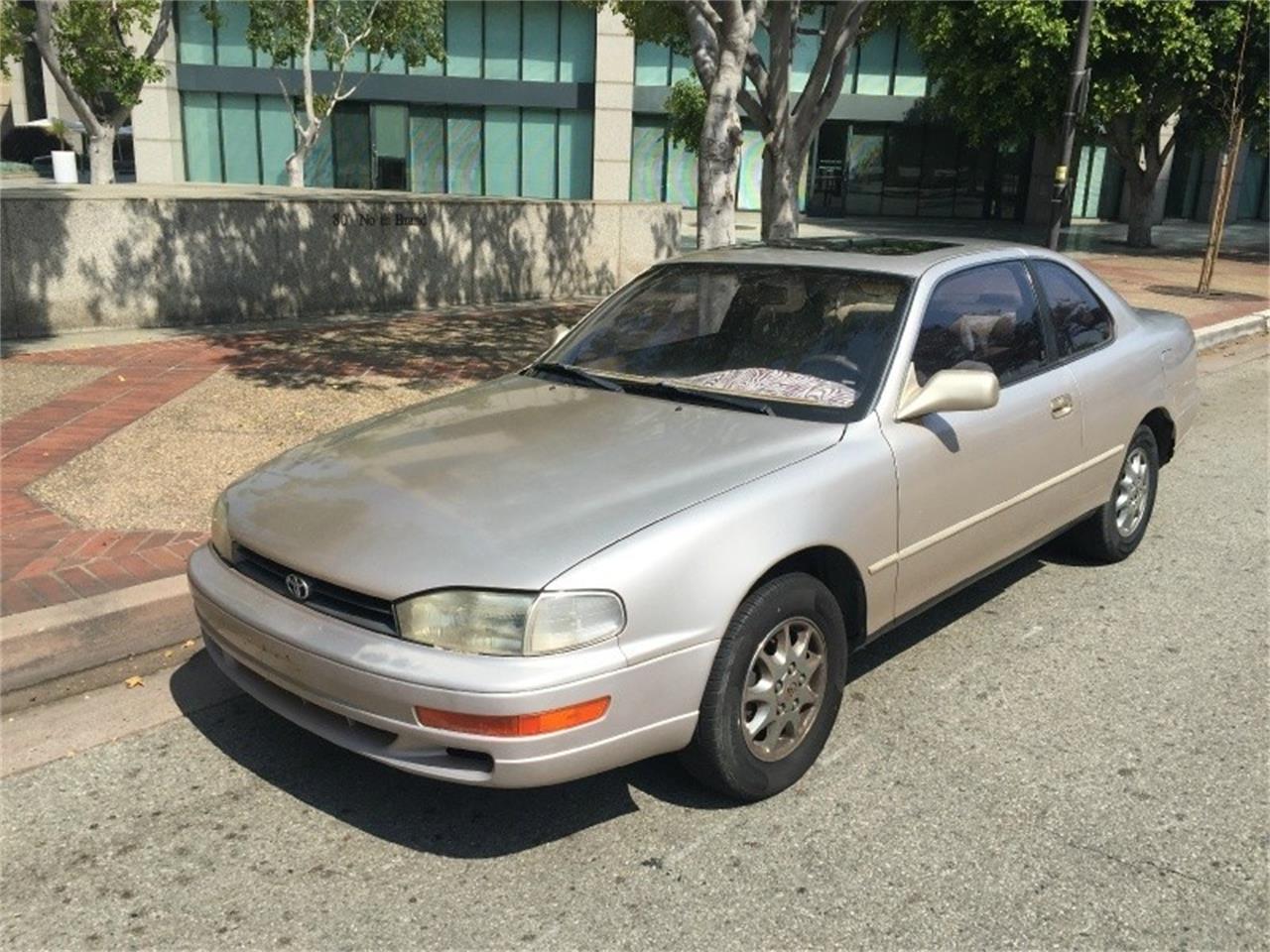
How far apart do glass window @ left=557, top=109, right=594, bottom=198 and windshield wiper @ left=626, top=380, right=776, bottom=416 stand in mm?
30493

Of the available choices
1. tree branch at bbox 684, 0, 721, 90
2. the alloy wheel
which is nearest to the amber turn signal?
the alloy wheel

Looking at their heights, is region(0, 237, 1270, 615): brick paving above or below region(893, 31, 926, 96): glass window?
below

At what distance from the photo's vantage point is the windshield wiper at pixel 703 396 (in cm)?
382

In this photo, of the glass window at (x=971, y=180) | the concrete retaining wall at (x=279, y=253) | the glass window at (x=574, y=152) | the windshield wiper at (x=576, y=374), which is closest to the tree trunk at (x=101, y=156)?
the concrete retaining wall at (x=279, y=253)

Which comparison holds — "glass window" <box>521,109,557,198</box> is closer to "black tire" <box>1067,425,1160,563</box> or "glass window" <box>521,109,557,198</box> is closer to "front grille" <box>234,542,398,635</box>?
"black tire" <box>1067,425,1160,563</box>

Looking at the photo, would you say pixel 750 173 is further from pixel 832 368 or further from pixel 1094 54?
pixel 832 368

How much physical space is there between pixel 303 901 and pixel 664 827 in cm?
101

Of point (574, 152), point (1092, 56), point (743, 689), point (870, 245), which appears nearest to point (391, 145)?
point (574, 152)

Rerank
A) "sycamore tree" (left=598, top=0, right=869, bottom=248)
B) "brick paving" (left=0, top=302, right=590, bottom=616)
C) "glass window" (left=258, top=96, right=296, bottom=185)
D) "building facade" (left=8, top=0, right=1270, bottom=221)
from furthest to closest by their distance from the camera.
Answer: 1. "glass window" (left=258, top=96, right=296, bottom=185)
2. "building facade" (left=8, top=0, right=1270, bottom=221)
3. "sycamore tree" (left=598, top=0, right=869, bottom=248)
4. "brick paving" (left=0, top=302, right=590, bottom=616)

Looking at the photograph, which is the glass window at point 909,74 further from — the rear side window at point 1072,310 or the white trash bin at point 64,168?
the rear side window at point 1072,310

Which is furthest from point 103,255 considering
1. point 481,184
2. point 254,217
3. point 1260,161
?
point 1260,161

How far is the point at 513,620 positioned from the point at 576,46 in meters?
32.2

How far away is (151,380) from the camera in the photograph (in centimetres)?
830

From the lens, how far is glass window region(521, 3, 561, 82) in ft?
105
